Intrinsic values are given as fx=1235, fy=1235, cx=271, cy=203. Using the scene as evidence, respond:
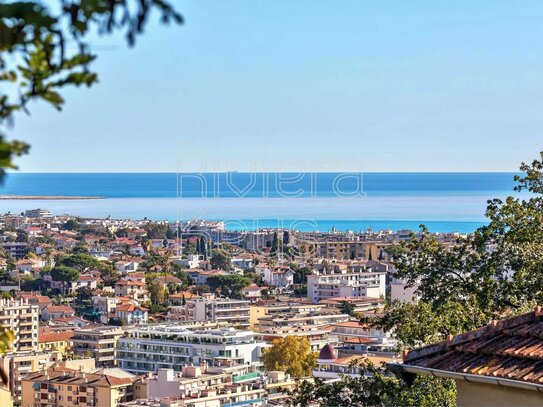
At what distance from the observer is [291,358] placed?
30016mm

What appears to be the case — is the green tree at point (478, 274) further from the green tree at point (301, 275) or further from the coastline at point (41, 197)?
the coastline at point (41, 197)

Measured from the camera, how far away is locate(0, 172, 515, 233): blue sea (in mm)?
83125

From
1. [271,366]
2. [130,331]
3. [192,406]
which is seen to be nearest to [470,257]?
[192,406]

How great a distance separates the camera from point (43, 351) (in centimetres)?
3312

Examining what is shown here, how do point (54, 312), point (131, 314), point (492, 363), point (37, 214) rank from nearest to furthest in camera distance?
point (492, 363)
point (131, 314)
point (54, 312)
point (37, 214)

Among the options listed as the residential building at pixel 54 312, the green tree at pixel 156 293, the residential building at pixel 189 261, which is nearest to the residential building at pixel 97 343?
the residential building at pixel 54 312

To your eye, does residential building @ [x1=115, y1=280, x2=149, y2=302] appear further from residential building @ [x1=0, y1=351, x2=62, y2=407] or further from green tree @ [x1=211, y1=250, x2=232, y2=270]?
residential building @ [x1=0, y1=351, x2=62, y2=407]

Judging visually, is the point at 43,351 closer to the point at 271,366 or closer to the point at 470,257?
the point at 271,366

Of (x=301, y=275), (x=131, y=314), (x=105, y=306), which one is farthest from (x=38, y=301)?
(x=301, y=275)

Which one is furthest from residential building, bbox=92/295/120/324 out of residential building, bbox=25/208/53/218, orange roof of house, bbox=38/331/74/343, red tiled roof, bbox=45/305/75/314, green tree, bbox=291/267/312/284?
residential building, bbox=25/208/53/218

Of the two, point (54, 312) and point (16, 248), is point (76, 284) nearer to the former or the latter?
point (54, 312)

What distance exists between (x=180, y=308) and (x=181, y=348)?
31.0 ft

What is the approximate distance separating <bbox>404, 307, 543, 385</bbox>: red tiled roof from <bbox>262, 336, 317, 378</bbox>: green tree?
25829mm

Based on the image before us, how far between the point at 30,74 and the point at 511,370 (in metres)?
1.67
